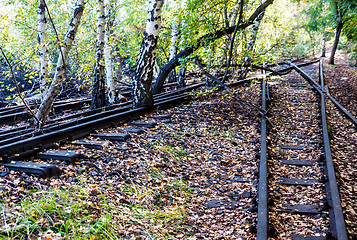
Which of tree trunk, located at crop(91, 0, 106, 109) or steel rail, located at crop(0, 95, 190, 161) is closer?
steel rail, located at crop(0, 95, 190, 161)

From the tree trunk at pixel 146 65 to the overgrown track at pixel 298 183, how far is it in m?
3.42

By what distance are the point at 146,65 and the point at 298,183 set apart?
4.91 metres

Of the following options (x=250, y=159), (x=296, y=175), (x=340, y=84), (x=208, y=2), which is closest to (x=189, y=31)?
(x=208, y=2)

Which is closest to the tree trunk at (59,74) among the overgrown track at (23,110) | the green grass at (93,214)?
the overgrown track at (23,110)

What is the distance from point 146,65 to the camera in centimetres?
A: 769

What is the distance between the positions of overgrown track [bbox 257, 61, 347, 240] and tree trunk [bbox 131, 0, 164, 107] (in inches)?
135

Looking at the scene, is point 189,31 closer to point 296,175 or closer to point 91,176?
point 296,175

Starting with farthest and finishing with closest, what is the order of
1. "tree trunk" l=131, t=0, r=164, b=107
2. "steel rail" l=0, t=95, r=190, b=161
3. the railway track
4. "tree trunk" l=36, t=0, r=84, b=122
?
"tree trunk" l=131, t=0, r=164, b=107 → "tree trunk" l=36, t=0, r=84, b=122 → "steel rail" l=0, t=95, r=190, b=161 → the railway track

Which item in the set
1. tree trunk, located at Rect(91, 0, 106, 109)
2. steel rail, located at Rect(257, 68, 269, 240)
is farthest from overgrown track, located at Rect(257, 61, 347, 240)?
tree trunk, located at Rect(91, 0, 106, 109)

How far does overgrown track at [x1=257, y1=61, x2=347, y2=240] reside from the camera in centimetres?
357

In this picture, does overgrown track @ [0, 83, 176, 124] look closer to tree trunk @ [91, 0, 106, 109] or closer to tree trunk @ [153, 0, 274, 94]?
tree trunk @ [91, 0, 106, 109]

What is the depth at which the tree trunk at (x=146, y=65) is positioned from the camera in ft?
24.5

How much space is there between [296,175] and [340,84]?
1158 cm

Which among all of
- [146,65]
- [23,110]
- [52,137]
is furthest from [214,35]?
[23,110]
